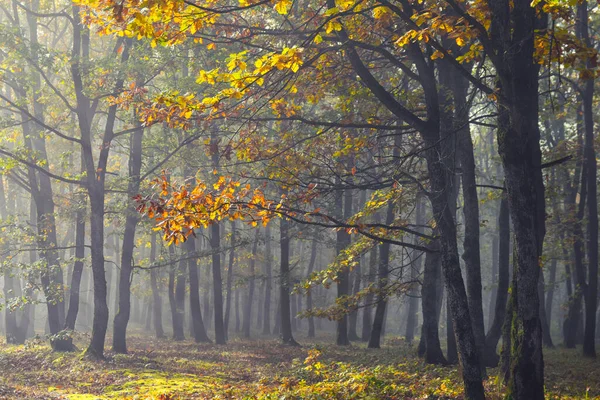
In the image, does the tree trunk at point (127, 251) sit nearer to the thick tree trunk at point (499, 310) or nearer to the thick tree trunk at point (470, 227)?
the thick tree trunk at point (470, 227)

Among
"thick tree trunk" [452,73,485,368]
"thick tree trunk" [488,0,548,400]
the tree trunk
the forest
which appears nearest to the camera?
Answer: "thick tree trunk" [488,0,548,400]

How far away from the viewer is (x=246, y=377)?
16422 millimetres

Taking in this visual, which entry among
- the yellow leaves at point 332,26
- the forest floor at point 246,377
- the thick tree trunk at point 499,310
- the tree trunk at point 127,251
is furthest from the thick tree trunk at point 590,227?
the tree trunk at point 127,251

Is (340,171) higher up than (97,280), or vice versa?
(340,171)

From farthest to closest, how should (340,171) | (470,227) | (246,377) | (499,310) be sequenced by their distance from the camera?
(246,377), (499,310), (470,227), (340,171)

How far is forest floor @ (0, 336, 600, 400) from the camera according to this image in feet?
34.0

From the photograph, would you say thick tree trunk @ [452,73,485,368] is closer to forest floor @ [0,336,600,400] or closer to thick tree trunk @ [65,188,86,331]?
forest floor @ [0,336,600,400]

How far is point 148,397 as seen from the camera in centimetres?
1134

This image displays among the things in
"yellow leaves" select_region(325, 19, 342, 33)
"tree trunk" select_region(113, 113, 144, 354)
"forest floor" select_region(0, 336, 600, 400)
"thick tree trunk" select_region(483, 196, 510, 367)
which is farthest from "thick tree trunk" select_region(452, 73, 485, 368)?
"tree trunk" select_region(113, 113, 144, 354)

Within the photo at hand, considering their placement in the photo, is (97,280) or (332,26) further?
(97,280)

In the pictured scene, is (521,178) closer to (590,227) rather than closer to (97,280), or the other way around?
(590,227)

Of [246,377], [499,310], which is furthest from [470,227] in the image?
[246,377]

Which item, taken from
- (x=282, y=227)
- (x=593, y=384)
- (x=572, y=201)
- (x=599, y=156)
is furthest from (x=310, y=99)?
(x=599, y=156)

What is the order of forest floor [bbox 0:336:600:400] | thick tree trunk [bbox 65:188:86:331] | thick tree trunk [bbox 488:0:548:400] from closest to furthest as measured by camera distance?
thick tree trunk [bbox 488:0:548:400]
forest floor [bbox 0:336:600:400]
thick tree trunk [bbox 65:188:86:331]
